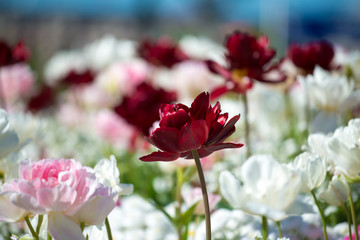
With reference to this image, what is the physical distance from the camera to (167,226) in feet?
2.34

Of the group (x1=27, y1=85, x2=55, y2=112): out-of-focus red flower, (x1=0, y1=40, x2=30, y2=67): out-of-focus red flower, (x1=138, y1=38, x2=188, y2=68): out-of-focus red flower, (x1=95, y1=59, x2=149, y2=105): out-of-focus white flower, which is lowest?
(x1=27, y1=85, x2=55, y2=112): out-of-focus red flower

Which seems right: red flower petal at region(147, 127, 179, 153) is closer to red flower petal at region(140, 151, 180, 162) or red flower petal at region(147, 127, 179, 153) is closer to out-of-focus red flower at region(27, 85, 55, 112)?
red flower petal at region(140, 151, 180, 162)

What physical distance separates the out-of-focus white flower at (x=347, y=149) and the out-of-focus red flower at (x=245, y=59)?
0.34 m

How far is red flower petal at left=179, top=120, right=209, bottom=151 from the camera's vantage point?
44cm

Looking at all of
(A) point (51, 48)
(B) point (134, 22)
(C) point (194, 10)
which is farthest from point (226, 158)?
(C) point (194, 10)

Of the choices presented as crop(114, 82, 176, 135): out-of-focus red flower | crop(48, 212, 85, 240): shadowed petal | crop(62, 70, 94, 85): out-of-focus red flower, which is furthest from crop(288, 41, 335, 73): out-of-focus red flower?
crop(62, 70, 94, 85): out-of-focus red flower

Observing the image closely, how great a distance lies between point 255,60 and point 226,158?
36 centimetres

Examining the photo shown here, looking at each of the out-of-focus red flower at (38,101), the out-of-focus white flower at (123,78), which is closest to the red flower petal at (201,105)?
the out-of-focus white flower at (123,78)

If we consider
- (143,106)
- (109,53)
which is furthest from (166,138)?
(109,53)

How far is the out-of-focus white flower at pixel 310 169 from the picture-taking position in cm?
48

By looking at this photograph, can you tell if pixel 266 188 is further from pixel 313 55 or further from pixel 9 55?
pixel 9 55

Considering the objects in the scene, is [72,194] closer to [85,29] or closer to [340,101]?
[340,101]

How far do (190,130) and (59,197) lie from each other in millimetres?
125

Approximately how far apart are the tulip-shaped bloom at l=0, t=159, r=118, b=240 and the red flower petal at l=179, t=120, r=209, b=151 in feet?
0.26
